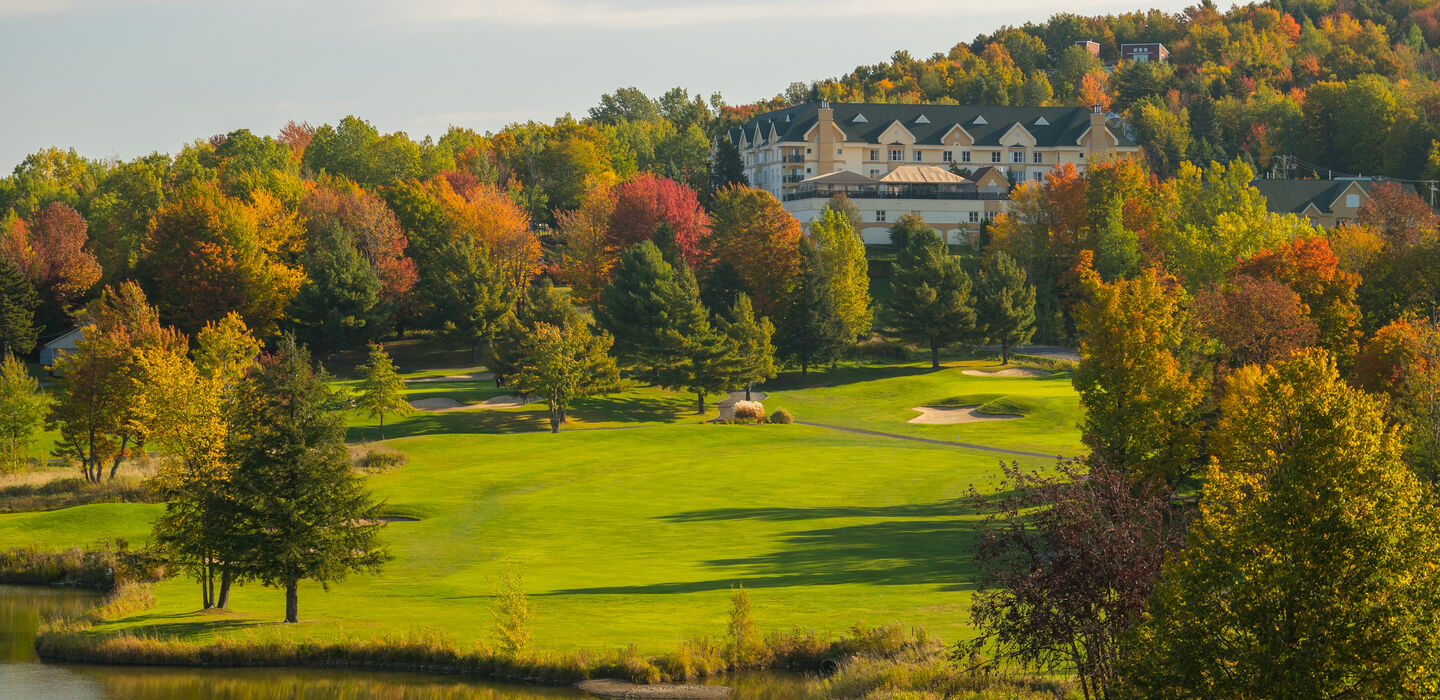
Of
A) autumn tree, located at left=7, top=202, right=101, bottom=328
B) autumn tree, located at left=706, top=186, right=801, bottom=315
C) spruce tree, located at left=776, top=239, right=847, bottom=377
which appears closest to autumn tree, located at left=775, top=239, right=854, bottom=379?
spruce tree, located at left=776, top=239, right=847, bottom=377

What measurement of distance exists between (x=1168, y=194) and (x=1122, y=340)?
70009mm

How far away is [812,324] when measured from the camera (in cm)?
8944

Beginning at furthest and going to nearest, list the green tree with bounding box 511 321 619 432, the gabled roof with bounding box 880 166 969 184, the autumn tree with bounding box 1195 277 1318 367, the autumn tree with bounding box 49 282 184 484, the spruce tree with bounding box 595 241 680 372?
the gabled roof with bounding box 880 166 969 184 → the spruce tree with bounding box 595 241 680 372 → the green tree with bounding box 511 321 619 432 → the autumn tree with bounding box 49 282 184 484 → the autumn tree with bounding box 1195 277 1318 367

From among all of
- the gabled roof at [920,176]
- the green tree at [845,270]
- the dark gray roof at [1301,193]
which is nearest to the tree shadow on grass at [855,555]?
the green tree at [845,270]

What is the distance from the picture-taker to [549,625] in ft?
115

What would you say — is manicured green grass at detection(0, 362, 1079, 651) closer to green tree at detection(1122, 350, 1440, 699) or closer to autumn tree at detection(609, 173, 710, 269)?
green tree at detection(1122, 350, 1440, 699)

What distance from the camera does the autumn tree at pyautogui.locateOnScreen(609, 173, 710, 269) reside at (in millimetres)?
105875

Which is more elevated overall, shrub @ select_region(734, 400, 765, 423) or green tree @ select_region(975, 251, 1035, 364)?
green tree @ select_region(975, 251, 1035, 364)

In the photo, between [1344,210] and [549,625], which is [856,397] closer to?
[549,625]

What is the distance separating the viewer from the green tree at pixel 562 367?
72.7 m

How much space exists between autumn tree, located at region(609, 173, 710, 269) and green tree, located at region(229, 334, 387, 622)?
6768 centimetres

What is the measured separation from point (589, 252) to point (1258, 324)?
63.4 metres

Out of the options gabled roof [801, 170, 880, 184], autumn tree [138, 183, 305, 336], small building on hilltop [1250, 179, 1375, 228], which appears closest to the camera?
autumn tree [138, 183, 305, 336]

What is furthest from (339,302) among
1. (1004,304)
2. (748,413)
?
(1004,304)
